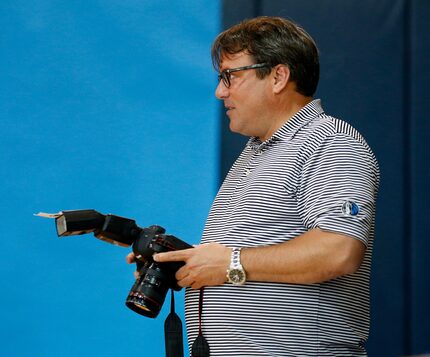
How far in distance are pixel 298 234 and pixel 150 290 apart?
0.32 metres

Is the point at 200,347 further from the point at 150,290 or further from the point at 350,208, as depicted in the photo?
the point at 350,208

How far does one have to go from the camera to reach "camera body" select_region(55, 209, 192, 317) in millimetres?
1776

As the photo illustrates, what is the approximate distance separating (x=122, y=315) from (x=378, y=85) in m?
0.97

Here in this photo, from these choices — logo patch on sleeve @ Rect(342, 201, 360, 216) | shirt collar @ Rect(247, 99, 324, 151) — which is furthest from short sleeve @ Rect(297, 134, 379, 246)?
shirt collar @ Rect(247, 99, 324, 151)

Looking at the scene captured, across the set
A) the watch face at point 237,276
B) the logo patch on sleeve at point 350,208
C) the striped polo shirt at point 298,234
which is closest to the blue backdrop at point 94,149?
the striped polo shirt at point 298,234

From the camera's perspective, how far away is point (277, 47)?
1.93 meters

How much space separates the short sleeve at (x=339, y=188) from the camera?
167cm

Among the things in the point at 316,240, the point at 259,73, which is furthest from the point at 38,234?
the point at 316,240

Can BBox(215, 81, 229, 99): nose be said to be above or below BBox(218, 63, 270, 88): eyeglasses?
below

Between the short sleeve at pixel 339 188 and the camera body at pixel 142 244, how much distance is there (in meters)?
0.29

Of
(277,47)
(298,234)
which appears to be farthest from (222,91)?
(298,234)

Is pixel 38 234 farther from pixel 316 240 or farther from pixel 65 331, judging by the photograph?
pixel 316 240

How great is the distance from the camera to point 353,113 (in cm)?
249

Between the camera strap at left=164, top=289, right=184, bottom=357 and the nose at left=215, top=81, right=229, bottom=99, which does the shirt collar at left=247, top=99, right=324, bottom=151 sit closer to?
the nose at left=215, top=81, right=229, bottom=99
